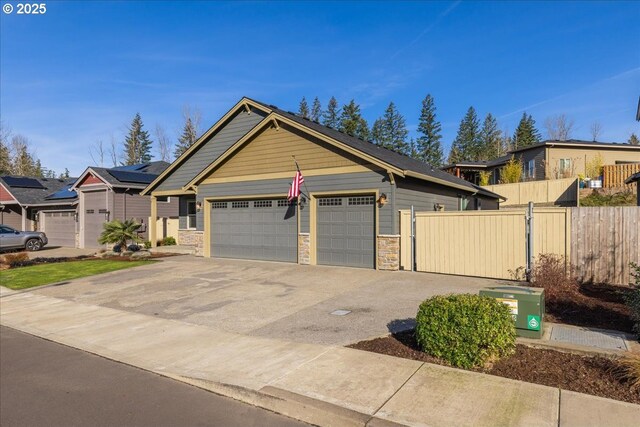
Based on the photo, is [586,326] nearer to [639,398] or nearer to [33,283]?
[639,398]

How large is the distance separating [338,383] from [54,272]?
1402 cm

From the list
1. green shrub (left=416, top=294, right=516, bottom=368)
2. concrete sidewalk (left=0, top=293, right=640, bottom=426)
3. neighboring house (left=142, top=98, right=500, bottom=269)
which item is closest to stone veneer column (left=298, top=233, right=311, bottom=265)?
neighboring house (left=142, top=98, right=500, bottom=269)

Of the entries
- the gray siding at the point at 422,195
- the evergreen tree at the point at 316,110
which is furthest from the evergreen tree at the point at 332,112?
the gray siding at the point at 422,195

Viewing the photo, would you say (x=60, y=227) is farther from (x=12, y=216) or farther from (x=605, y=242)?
(x=605, y=242)

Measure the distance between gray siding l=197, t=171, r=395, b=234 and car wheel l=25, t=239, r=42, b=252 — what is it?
13.7 m

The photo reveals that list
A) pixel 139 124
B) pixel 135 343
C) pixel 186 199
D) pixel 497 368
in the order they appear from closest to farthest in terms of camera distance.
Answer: pixel 497 368, pixel 135 343, pixel 186 199, pixel 139 124

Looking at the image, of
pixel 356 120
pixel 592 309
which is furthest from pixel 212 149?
pixel 356 120

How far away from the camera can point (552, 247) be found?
10531 mm

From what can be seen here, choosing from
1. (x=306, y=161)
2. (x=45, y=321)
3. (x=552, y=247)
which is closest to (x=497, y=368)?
(x=552, y=247)

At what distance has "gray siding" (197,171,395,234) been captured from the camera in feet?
43.1

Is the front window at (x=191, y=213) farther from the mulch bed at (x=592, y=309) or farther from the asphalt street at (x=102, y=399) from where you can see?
the mulch bed at (x=592, y=309)

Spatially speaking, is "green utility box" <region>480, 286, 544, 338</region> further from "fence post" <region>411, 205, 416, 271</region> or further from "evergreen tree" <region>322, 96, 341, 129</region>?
"evergreen tree" <region>322, 96, 341, 129</region>

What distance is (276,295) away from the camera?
33.1ft

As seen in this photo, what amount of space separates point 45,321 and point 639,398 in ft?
32.5
